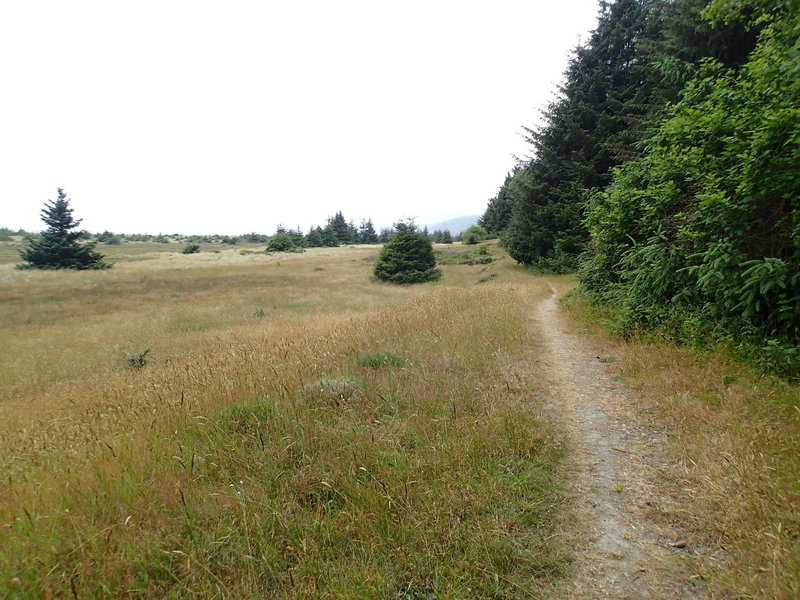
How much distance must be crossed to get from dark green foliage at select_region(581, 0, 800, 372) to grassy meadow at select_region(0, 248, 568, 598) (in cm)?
299

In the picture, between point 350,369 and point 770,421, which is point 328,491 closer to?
point 350,369

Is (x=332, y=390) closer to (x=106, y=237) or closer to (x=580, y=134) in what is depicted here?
(x=580, y=134)

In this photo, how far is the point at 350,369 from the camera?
5.85 m

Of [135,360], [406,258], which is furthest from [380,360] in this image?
[406,258]

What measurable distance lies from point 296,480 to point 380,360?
10.3 feet

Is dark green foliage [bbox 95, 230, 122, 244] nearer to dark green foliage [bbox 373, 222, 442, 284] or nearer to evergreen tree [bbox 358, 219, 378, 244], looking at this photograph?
evergreen tree [bbox 358, 219, 378, 244]

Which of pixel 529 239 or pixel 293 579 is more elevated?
pixel 529 239

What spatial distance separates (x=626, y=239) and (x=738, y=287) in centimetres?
410

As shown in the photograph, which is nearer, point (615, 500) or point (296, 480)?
point (615, 500)

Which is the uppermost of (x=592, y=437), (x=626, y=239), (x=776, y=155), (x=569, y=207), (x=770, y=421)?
(x=569, y=207)

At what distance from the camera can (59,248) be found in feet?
123

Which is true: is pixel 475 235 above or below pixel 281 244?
above

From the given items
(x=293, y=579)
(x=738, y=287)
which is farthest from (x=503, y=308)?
(x=293, y=579)

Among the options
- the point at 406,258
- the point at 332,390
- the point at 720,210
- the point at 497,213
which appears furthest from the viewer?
the point at 497,213
